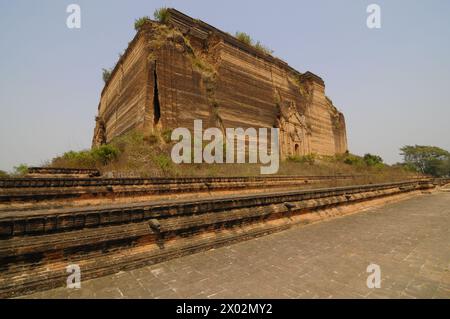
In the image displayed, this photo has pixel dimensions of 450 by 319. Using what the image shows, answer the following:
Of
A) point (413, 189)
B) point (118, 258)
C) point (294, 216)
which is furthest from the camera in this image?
point (413, 189)

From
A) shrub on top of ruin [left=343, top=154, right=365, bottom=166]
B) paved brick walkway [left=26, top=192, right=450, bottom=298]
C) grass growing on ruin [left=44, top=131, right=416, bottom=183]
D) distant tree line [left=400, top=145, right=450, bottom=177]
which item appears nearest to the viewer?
paved brick walkway [left=26, top=192, right=450, bottom=298]

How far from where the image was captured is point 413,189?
46.5ft

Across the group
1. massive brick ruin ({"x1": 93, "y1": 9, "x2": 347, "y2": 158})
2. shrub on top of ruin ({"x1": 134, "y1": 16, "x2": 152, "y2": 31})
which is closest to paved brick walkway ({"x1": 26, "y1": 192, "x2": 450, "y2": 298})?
massive brick ruin ({"x1": 93, "y1": 9, "x2": 347, "y2": 158})

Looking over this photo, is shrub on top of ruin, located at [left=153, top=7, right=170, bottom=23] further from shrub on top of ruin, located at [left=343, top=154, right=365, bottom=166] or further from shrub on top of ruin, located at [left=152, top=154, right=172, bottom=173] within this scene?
shrub on top of ruin, located at [left=343, top=154, right=365, bottom=166]

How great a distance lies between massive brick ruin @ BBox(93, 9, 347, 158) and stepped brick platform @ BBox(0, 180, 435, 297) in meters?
11.0

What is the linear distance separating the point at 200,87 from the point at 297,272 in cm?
1574

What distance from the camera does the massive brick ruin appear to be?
15359 mm

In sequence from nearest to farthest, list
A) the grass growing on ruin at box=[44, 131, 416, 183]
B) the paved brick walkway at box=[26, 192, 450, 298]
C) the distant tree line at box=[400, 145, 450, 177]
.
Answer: the paved brick walkway at box=[26, 192, 450, 298] < the grass growing on ruin at box=[44, 131, 416, 183] < the distant tree line at box=[400, 145, 450, 177]

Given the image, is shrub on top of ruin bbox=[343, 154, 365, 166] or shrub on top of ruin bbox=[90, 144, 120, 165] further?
shrub on top of ruin bbox=[343, 154, 365, 166]

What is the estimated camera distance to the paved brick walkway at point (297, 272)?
2.51 meters
